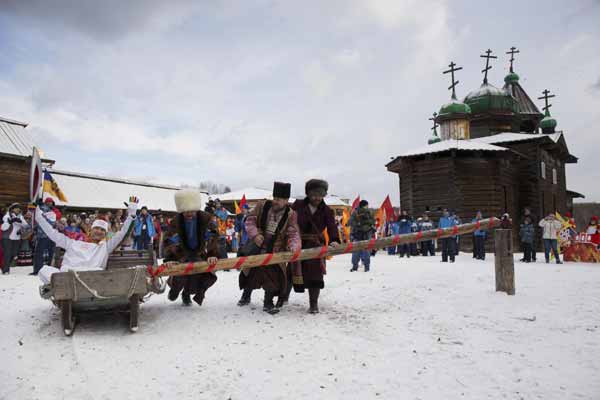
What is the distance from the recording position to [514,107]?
30.1 m

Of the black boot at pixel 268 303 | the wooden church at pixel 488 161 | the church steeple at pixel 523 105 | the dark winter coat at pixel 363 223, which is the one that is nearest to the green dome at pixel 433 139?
the wooden church at pixel 488 161

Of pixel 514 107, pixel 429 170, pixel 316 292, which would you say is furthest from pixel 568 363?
pixel 514 107

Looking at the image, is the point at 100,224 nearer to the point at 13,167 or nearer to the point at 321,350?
the point at 321,350

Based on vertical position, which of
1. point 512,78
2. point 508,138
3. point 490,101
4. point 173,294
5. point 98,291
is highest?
point 512,78

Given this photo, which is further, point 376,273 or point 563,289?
point 376,273

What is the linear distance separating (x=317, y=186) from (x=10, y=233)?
29.4 ft

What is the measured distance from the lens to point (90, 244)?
17.4 ft

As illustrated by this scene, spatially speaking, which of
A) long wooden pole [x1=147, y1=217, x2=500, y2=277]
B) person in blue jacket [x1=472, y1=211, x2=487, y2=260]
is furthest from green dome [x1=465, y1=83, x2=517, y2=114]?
long wooden pole [x1=147, y1=217, x2=500, y2=277]

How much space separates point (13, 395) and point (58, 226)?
28.2 feet

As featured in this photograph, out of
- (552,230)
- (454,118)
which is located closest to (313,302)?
(552,230)

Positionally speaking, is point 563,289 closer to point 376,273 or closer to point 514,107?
point 376,273

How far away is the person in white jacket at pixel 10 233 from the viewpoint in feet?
34.0

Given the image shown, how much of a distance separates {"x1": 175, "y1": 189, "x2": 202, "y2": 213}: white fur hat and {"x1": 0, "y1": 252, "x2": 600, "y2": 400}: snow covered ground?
142cm

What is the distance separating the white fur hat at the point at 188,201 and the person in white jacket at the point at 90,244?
600mm
